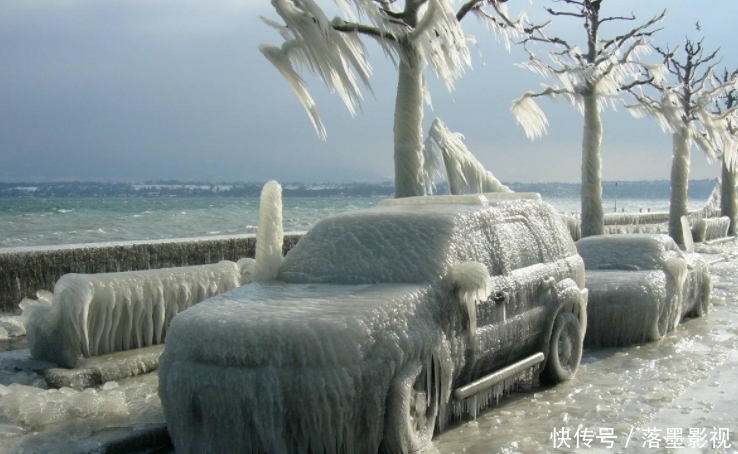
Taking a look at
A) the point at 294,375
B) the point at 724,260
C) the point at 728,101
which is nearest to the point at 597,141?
the point at 724,260

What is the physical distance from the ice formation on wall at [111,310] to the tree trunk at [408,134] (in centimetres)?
391

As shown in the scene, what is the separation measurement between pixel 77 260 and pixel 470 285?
23.9 feet

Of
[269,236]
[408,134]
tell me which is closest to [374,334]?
[269,236]

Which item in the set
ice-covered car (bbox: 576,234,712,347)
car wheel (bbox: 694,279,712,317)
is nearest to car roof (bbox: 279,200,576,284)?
ice-covered car (bbox: 576,234,712,347)

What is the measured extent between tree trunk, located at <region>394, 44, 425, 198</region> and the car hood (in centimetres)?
686

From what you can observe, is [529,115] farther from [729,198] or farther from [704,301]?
[729,198]

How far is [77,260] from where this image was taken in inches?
439

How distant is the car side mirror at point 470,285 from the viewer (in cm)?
566

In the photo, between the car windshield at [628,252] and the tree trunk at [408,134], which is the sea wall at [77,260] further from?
the car windshield at [628,252]

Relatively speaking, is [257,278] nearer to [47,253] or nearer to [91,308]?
[91,308]

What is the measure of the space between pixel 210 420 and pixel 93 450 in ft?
3.49

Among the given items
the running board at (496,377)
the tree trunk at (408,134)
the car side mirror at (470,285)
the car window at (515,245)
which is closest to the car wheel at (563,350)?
the running board at (496,377)

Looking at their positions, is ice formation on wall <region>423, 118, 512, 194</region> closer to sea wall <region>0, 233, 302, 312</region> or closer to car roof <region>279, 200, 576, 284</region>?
sea wall <region>0, 233, 302, 312</region>

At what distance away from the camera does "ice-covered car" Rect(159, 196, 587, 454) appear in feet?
15.4
